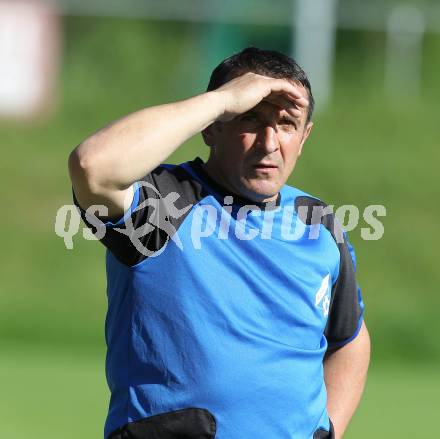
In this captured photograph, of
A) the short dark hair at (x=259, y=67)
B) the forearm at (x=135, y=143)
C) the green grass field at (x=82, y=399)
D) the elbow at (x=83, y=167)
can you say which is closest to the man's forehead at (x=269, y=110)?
the short dark hair at (x=259, y=67)

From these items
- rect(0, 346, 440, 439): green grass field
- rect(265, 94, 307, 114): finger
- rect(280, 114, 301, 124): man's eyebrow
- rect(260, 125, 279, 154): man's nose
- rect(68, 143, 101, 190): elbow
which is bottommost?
rect(0, 346, 440, 439): green grass field

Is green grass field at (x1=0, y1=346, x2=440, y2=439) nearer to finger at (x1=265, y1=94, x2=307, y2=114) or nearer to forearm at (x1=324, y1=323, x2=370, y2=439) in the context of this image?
forearm at (x1=324, y1=323, x2=370, y2=439)

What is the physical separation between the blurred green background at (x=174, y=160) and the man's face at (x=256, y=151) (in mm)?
3649

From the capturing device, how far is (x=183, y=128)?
2.96 m

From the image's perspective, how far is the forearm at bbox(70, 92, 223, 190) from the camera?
286 centimetres

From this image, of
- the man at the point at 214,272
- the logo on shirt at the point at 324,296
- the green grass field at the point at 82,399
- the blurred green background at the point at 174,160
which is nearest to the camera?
the man at the point at 214,272

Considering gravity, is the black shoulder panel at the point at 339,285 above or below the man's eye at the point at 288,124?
below

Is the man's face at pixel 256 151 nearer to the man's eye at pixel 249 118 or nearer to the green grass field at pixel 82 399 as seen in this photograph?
the man's eye at pixel 249 118

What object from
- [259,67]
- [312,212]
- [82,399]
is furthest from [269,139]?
[82,399]

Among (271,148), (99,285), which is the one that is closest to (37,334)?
(99,285)

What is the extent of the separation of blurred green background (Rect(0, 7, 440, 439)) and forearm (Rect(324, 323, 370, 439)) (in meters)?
3.06

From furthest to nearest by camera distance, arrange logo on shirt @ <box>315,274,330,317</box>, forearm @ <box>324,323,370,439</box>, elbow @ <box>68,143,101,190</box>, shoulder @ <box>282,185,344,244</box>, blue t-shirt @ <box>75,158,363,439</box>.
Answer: forearm @ <box>324,323,370,439</box> → shoulder @ <box>282,185,344,244</box> → logo on shirt @ <box>315,274,330,317</box> → blue t-shirt @ <box>75,158,363,439</box> → elbow @ <box>68,143,101,190</box>

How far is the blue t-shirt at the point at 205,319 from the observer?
3109 millimetres

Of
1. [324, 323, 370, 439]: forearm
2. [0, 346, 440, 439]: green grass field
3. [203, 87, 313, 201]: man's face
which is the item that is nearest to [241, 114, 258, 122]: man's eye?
[203, 87, 313, 201]: man's face
